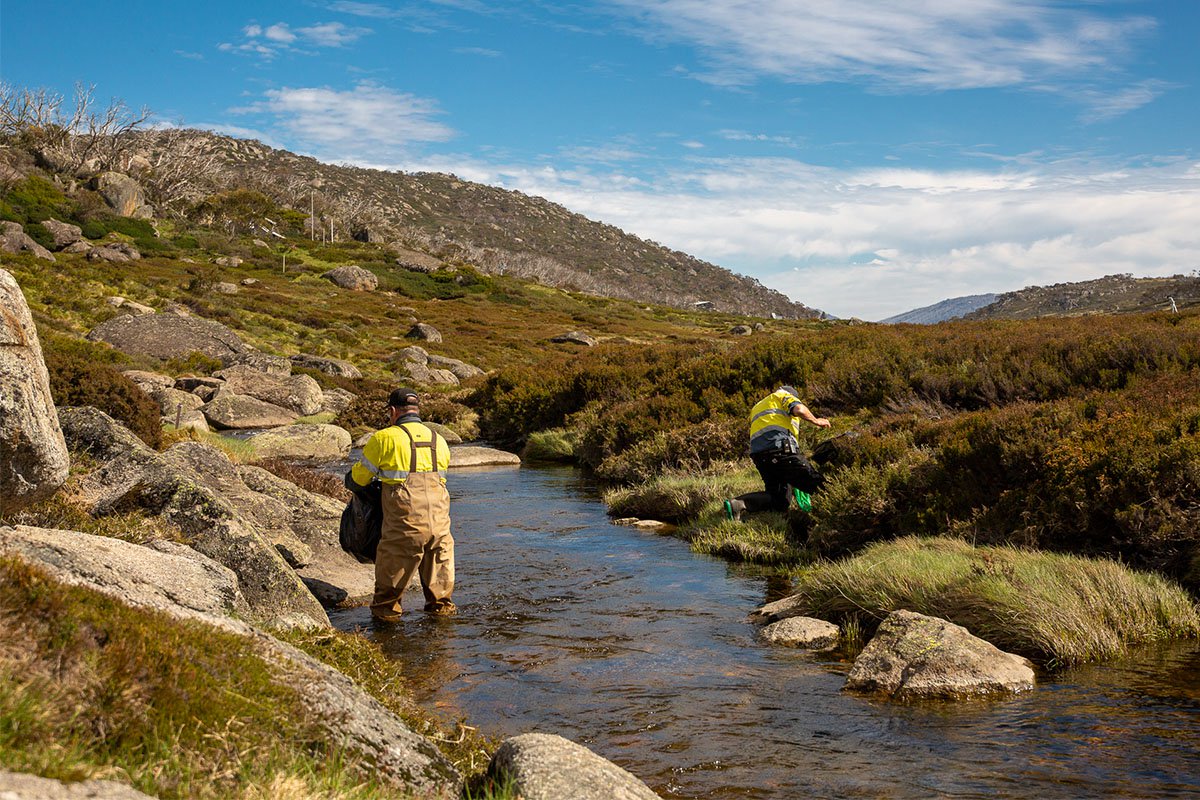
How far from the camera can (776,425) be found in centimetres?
1196

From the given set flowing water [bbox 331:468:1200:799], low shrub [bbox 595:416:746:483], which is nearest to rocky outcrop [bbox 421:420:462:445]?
low shrub [bbox 595:416:746:483]

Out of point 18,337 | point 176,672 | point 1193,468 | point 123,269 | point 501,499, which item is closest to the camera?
point 176,672

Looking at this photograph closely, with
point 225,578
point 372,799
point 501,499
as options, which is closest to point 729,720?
point 372,799

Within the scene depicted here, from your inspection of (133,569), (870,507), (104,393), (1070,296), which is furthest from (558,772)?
(1070,296)

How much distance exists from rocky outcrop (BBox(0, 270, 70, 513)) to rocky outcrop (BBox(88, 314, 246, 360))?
27.7 metres

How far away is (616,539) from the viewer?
1274cm

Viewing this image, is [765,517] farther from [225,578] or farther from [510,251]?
[510,251]

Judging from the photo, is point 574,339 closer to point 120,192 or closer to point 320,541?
point 120,192

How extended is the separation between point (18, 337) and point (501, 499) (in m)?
11.1

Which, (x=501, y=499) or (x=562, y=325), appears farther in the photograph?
(x=562, y=325)

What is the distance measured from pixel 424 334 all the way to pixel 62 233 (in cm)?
2548

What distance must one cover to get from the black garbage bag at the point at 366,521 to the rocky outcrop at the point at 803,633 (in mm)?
3872

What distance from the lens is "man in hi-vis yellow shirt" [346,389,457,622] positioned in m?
8.70

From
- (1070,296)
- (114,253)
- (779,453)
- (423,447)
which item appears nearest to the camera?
(423,447)
